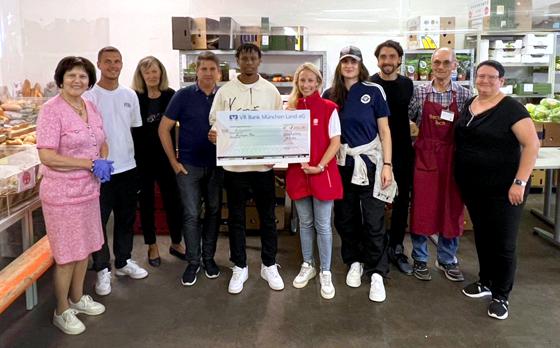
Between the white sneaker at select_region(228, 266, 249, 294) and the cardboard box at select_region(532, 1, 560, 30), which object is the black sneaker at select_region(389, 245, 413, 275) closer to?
the white sneaker at select_region(228, 266, 249, 294)

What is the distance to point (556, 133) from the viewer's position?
418 cm

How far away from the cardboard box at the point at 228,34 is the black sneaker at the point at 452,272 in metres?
3.15

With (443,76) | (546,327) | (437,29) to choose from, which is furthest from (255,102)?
(437,29)

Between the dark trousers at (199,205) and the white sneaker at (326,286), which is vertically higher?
the dark trousers at (199,205)

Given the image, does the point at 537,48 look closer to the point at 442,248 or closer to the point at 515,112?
the point at 442,248

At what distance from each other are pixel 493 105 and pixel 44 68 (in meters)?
4.62

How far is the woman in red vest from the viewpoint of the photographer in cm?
290

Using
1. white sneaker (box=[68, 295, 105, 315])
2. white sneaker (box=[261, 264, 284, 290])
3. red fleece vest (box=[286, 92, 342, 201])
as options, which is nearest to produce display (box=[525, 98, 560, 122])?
red fleece vest (box=[286, 92, 342, 201])

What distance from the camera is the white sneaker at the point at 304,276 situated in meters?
3.24

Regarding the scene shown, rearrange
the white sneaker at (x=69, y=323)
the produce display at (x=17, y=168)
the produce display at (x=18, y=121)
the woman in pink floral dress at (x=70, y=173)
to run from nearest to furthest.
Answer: the woman in pink floral dress at (x=70, y=173), the white sneaker at (x=69, y=323), the produce display at (x=17, y=168), the produce display at (x=18, y=121)

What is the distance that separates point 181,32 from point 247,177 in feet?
9.34

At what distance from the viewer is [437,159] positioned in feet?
10.5

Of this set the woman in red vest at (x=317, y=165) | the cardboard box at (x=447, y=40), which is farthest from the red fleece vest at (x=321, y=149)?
the cardboard box at (x=447, y=40)

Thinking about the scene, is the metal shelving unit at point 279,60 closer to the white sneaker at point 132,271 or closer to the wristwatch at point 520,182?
the white sneaker at point 132,271
